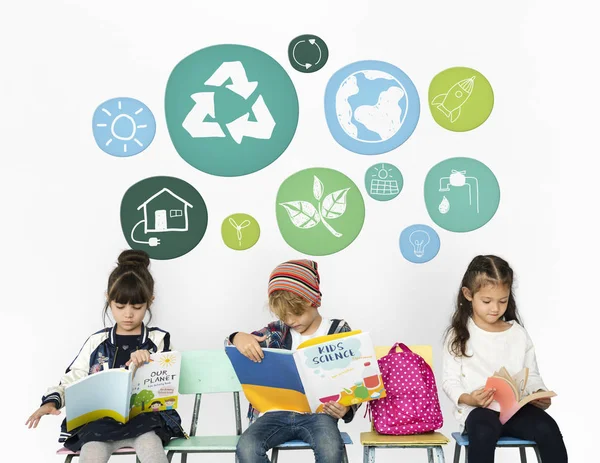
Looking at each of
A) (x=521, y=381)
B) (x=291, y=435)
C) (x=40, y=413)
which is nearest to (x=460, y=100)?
(x=521, y=381)

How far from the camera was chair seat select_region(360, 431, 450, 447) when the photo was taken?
7.61 ft

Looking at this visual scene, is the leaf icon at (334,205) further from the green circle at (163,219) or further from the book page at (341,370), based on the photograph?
the book page at (341,370)

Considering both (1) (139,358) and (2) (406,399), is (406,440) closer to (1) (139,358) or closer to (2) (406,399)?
(2) (406,399)

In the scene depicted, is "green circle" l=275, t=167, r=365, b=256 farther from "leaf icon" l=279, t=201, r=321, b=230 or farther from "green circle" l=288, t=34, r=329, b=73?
"green circle" l=288, t=34, r=329, b=73

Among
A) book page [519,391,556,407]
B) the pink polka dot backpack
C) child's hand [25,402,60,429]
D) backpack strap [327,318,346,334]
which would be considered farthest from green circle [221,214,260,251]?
book page [519,391,556,407]

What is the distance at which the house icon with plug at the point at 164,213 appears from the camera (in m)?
3.09

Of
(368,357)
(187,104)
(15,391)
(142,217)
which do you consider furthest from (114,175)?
(368,357)

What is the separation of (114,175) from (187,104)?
1.40 feet

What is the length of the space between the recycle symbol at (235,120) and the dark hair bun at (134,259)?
59 cm

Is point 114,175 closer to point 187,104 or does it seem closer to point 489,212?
point 187,104

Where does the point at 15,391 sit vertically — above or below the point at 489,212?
below

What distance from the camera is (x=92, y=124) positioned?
3135 millimetres

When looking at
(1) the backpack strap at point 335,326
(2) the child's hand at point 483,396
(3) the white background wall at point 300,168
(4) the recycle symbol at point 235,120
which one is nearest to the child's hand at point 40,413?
(3) the white background wall at point 300,168

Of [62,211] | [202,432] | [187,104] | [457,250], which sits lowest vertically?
[202,432]
